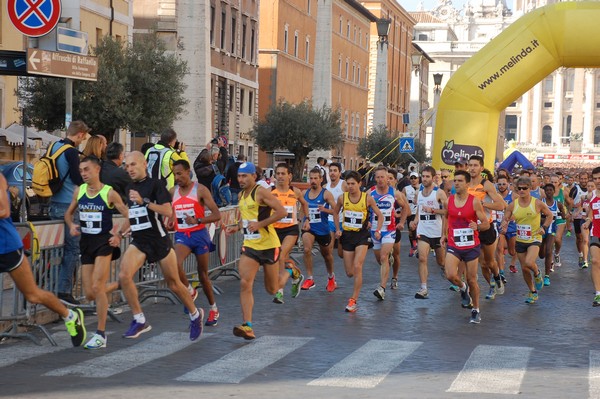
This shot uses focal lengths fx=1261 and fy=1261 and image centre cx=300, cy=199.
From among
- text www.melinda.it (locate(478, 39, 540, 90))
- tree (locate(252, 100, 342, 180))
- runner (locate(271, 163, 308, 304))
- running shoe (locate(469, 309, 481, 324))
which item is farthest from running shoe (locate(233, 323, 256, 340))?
tree (locate(252, 100, 342, 180))

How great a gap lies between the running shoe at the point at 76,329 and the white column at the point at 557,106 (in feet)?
→ 584

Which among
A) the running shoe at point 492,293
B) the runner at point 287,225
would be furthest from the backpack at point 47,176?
the running shoe at point 492,293

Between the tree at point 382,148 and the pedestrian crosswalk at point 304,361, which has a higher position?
the tree at point 382,148

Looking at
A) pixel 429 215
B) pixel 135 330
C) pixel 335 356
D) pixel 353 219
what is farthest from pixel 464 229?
pixel 135 330

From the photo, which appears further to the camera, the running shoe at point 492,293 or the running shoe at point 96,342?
the running shoe at point 492,293

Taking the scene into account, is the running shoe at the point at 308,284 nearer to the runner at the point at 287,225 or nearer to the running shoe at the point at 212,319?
the runner at the point at 287,225

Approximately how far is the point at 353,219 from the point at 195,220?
124 inches

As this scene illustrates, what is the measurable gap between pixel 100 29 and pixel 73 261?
25.1 metres

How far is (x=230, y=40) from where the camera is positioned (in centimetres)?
5066

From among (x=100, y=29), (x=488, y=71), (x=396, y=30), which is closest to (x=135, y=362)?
(x=488, y=71)

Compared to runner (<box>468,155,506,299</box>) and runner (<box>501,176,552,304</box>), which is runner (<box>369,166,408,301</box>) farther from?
runner (<box>501,176,552,304</box>)

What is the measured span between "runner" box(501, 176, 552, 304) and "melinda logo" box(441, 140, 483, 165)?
9753 mm

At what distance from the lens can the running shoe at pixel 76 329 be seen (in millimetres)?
10570

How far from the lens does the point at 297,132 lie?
1922 inches
